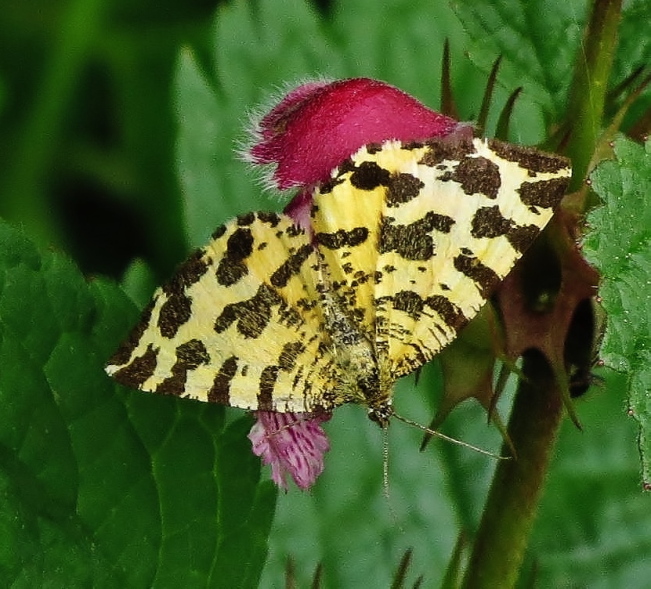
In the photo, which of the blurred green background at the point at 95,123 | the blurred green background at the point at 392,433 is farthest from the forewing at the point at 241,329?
the blurred green background at the point at 95,123

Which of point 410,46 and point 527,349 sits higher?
point 410,46

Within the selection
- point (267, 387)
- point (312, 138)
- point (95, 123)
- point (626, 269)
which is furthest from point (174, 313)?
point (95, 123)

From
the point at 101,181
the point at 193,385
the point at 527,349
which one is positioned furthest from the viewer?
the point at 101,181

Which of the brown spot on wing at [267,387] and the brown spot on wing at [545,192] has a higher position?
the brown spot on wing at [545,192]

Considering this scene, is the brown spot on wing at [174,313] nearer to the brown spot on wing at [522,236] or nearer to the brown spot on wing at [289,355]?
the brown spot on wing at [289,355]

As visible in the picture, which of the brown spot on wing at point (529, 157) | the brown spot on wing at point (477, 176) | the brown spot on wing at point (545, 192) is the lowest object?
the brown spot on wing at point (545, 192)

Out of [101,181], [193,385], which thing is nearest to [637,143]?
[193,385]

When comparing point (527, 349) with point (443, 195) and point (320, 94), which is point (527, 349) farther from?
point (320, 94)
